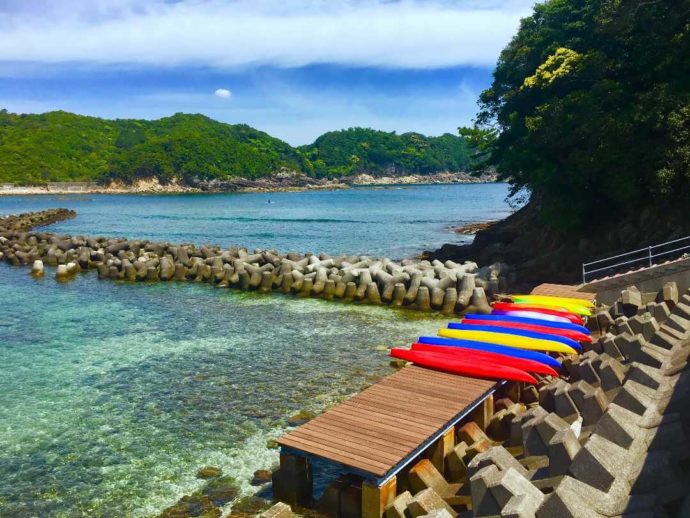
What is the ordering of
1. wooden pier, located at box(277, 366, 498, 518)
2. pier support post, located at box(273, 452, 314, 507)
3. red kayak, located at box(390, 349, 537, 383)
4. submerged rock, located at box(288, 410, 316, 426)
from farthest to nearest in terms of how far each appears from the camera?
submerged rock, located at box(288, 410, 316, 426), red kayak, located at box(390, 349, 537, 383), pier support post, located at box(273, 452, 314, 507), wooden pier, located at box(277, 366, 498, 518)

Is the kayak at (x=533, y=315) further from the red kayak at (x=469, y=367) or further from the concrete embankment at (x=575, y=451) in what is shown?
the red kayak at (x=469, y=367)

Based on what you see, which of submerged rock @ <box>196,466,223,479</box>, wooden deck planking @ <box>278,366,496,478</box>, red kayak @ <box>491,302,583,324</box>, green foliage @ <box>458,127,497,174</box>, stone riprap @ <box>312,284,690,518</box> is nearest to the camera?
stone riprap @ <box>312,284,690,518</box>

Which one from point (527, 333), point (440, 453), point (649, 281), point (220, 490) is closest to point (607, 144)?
point (649, 281)

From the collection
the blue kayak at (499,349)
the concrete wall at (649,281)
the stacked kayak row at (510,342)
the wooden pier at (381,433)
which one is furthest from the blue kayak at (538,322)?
the wooden pier at (381,433)

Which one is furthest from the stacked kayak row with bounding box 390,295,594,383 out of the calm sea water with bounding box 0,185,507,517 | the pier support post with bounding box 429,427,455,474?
the calm sea water with bounding box 0,185,507,517

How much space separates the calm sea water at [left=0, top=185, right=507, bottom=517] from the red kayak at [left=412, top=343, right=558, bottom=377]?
8.34ft

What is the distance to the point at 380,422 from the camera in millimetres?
9148

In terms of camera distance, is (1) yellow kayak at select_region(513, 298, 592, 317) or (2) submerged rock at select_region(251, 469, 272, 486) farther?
(1) yellow kayak at select_region(513, 298, 592, 317)

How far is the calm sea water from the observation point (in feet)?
33.9

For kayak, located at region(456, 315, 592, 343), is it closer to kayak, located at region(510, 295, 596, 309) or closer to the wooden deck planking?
kayak, located at region(510, 295, 596, 309)

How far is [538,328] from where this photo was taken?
13766 mm

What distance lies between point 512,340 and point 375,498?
20.9 feet

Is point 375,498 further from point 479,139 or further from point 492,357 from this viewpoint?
point 479,139

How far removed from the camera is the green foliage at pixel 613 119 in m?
20.8
